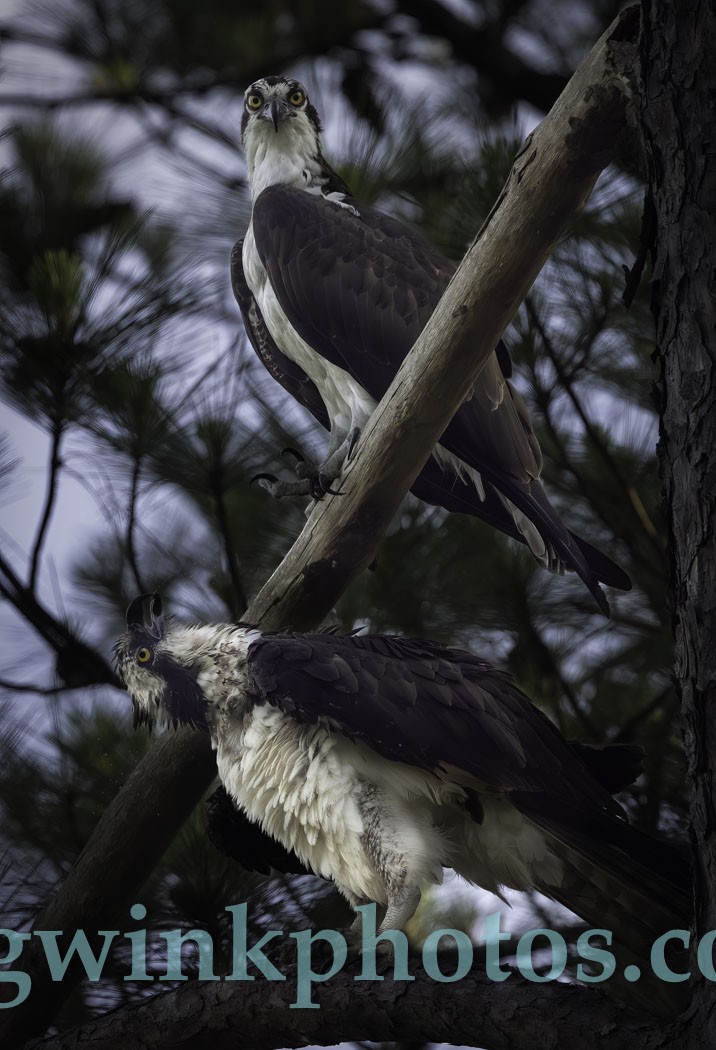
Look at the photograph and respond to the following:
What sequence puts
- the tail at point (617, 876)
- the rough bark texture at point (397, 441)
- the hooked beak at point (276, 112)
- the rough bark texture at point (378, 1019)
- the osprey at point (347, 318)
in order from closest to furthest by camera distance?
1. the rough bark texture at point (378, 1019)
2. the tail at point (617, 876)
3. the rough bark texture at point (397, 441)
4. the osprey at point (347, 318)
5. the hooked beak at point (276, 112)

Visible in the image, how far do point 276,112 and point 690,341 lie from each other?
5.23 ft

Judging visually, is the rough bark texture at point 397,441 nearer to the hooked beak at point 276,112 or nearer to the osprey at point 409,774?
the osprey at point 409,774

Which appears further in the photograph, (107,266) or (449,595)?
(449,595)

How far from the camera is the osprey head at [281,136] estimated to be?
318 cm

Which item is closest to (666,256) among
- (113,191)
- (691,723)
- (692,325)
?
(692,325)

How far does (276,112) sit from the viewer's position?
314 cm

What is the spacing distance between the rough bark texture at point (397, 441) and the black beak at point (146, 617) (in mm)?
249

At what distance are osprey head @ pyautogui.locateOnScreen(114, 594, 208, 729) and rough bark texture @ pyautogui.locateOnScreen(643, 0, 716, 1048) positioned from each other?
2.78 feet

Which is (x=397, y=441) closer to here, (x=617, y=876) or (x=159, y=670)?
(x=159, y=670)

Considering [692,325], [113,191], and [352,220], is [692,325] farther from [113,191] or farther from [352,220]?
[113,191]

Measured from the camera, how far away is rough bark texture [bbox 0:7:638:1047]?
7.29ft

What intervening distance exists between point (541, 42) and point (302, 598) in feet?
12.3

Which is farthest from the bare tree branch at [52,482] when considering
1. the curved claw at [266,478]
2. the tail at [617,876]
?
the tail at [617,876]

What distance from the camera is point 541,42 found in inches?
215
